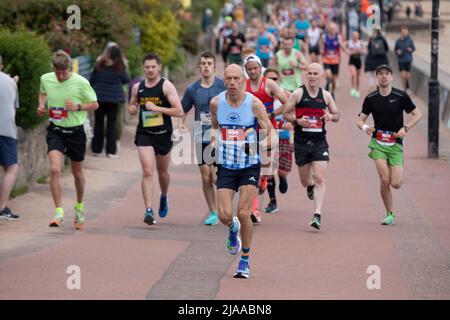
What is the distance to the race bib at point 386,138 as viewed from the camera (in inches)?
555

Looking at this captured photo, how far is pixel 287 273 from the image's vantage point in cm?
1110

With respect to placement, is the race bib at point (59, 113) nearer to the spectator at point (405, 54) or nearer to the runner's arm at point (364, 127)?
the runner's arm at point (364, 127)

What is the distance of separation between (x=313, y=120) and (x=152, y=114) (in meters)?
1.81

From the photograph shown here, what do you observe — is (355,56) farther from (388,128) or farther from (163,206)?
(163,206)

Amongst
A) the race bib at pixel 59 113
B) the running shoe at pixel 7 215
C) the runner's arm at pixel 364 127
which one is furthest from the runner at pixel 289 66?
the race bib at pixel 59 113

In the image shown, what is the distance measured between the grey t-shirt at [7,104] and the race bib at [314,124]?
3.30m

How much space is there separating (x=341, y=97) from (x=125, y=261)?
20.0 m

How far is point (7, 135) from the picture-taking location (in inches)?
541

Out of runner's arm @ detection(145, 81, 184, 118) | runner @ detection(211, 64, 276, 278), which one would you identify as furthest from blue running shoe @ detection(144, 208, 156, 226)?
runner @ detection(211, 64, 276, 278)

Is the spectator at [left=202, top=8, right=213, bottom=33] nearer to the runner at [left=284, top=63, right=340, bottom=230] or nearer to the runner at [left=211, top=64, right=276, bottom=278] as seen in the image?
the runner at [left=284, top=63, right=340, bottom=230]

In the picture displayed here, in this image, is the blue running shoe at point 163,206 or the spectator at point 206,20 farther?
the spectator at point 206,20

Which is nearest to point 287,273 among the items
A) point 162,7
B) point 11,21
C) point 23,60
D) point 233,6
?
point 23,60
